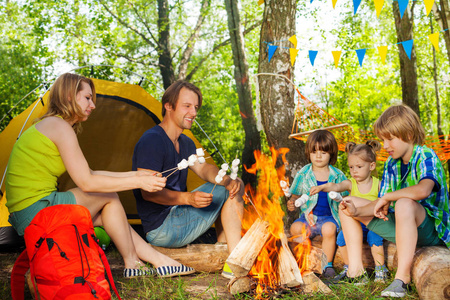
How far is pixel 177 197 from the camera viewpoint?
109 inches

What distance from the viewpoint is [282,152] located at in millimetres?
4387

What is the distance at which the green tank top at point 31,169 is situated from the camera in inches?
93.7

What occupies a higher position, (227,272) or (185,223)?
(185,223)

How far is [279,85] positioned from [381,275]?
243 centimetres

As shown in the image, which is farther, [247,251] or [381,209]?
[381,209]

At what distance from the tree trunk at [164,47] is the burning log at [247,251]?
27.4 feet

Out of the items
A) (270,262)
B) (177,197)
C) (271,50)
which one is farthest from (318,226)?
(271,50)

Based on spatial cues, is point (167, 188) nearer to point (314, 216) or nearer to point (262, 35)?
point (314, 216)

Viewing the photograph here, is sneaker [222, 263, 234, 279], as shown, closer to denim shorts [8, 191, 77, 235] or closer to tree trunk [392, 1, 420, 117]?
denim shorts [8, 191, 77, 235]

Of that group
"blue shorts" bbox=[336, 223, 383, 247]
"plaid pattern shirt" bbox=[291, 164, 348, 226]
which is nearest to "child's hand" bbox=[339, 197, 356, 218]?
"blue shorts" bbox=[336, 223, 383, 247]

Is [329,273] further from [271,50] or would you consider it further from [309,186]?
[271,50]

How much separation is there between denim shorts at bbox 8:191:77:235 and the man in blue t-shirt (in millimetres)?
506

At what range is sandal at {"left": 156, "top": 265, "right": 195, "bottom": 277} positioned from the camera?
8.88 feet

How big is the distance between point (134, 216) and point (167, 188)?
6.50 feet
